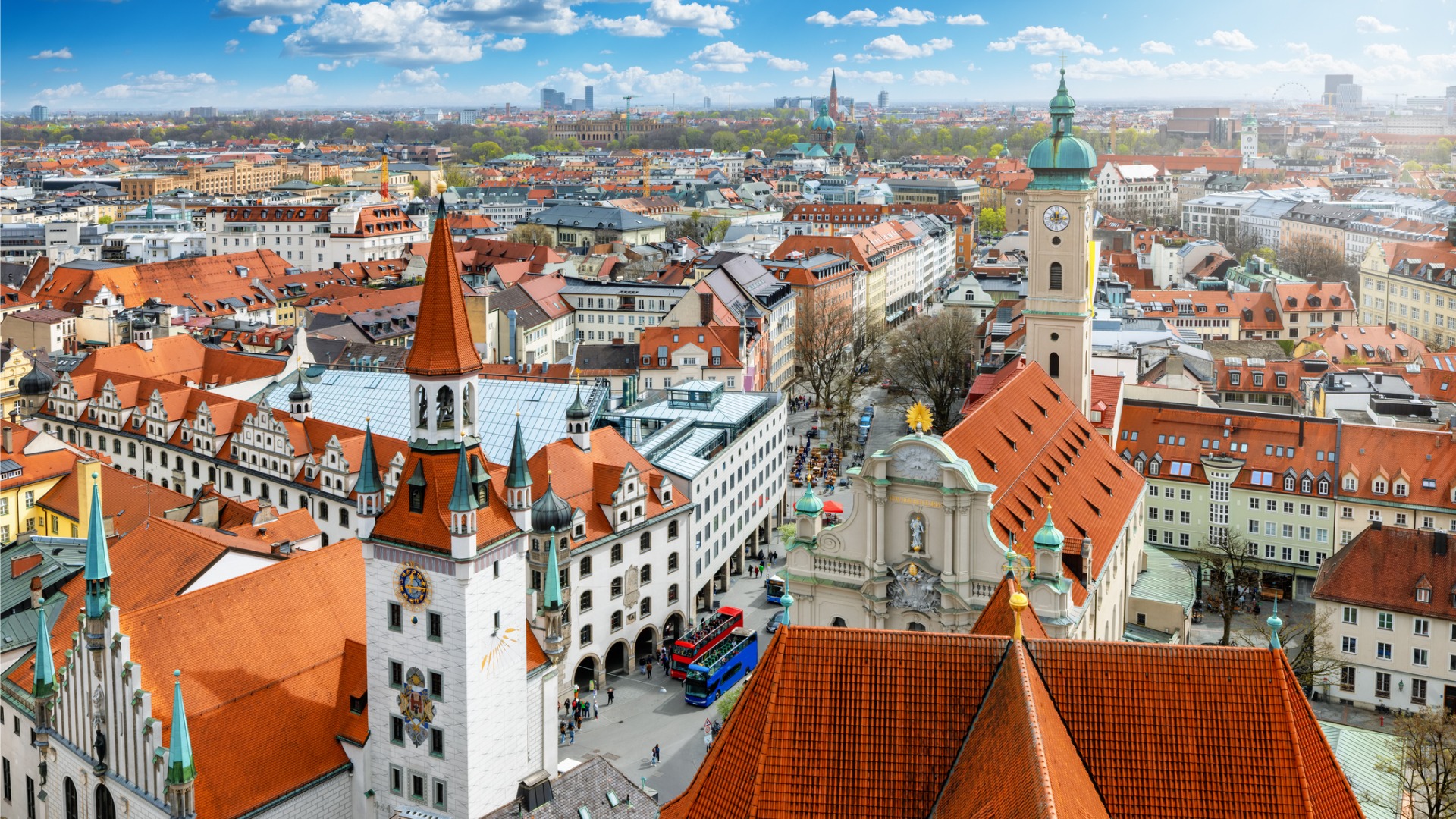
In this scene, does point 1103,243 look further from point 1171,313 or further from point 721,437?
point 721,437

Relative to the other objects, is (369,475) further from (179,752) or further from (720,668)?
(720,668)

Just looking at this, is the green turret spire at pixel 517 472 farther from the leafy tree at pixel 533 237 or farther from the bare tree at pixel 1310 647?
the leafy tree at pixel 533 237

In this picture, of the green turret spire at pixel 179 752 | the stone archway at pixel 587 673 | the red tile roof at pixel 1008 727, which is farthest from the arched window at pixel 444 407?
the stone archway at pixel 587 673

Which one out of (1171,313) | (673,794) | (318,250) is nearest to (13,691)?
(673,794)

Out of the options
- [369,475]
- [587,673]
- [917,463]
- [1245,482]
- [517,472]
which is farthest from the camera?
[1245,482]

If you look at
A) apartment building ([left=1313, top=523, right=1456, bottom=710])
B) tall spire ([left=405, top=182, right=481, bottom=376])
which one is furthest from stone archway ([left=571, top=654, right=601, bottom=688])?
apartment building ([left=1313, top=523, right=1456, bottom=710])

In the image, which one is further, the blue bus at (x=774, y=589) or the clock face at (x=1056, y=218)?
the clock face at (x=1056, y=218)

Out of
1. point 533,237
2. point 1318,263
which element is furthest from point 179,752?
point 1318,263
